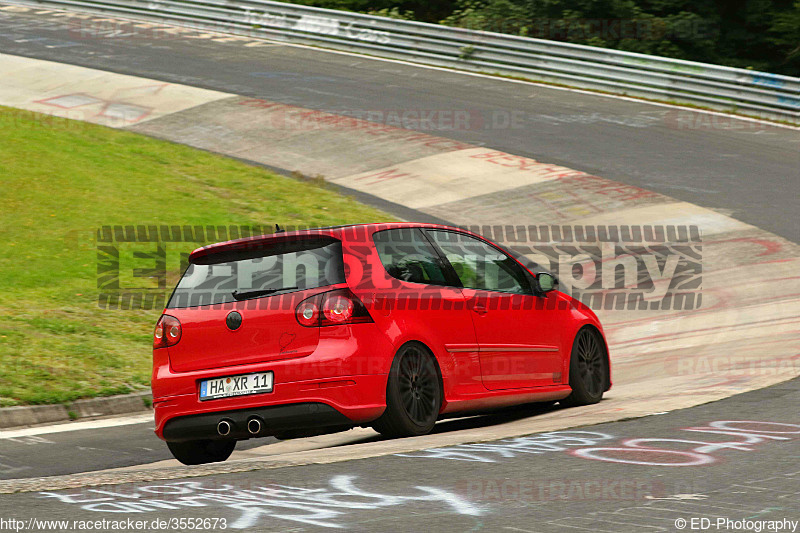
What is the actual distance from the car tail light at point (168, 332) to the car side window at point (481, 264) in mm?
2027

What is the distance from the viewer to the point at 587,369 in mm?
9172

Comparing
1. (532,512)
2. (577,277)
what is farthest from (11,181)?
(532,512)

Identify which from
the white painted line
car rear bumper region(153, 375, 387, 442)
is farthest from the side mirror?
the white painted line

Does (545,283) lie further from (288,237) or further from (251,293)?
(251,293)

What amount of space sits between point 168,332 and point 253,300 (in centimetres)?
72

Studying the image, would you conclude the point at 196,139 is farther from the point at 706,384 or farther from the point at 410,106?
the point at 706,384

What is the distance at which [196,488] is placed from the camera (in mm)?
5758

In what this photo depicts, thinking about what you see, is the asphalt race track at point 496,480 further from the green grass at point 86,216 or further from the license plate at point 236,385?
the green grass at point 86,216

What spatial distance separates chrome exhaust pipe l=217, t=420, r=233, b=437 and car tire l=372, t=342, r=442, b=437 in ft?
3.20

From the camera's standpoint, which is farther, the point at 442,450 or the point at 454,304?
the point at 454,304

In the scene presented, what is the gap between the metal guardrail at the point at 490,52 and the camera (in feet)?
78.8

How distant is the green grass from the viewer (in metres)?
10.5

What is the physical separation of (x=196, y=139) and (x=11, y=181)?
5.96 metres

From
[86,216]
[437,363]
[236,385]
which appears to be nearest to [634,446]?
[437,363]
